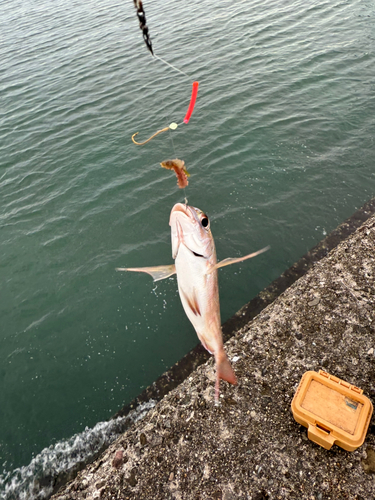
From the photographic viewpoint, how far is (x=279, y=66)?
1305cm

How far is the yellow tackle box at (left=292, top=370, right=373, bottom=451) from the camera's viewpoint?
2.92 m

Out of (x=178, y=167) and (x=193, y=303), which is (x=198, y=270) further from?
(x=178, y=167)

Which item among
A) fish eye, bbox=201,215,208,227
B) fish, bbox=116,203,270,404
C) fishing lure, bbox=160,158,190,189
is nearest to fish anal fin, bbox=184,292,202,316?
fish, bbox=116,203,270,404

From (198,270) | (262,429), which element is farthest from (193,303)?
(262,429)

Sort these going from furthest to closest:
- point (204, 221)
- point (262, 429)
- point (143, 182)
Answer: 1. point (143, 182)
2. point (262, 429)
3. point (204, 221)

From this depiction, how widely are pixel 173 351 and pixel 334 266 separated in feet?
10.3

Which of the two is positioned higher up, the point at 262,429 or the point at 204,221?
the point at 204,221

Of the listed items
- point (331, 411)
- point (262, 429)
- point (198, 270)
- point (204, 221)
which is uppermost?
point (204, 221)

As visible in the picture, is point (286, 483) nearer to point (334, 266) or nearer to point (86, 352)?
point (334, 266)

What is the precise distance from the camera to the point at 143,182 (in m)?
8.94

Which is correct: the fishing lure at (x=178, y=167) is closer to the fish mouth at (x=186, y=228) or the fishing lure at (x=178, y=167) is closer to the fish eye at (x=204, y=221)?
the fish mouth at (x=186, y=228)

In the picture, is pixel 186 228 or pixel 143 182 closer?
pixel 186 228

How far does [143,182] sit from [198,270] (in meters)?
6.57

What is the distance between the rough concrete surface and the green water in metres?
1.79
